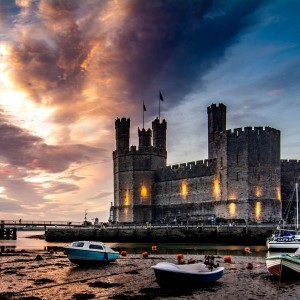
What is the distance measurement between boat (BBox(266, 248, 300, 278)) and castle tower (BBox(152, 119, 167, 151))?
49269 mm

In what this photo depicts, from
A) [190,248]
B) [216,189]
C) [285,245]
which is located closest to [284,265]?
[285,245]

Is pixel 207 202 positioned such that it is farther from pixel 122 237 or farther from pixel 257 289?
pixel 257 289

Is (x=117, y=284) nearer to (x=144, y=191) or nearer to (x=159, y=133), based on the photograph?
(x=144, y=191)

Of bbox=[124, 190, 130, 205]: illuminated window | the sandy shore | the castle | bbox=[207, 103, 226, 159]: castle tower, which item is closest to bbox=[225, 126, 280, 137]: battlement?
the castle

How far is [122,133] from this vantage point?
70562 millimetres

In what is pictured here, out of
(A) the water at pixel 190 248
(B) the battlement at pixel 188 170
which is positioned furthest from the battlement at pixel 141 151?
(A) the water at pixel 190 248

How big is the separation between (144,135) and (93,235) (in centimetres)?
2007

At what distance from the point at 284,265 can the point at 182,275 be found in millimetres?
4998

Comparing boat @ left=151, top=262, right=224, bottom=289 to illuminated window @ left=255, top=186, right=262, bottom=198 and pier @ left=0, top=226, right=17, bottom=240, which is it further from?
pier @ left=0, top=226, right=17, bottom=240

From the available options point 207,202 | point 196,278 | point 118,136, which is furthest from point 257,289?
point 118,136

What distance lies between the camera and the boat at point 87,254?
25891 millimetres

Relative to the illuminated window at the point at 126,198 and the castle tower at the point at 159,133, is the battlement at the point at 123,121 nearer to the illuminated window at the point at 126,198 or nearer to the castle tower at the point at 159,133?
the castle tower at the point at 159,133

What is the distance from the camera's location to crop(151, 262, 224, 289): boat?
18.2m

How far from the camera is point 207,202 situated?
59562 mm
